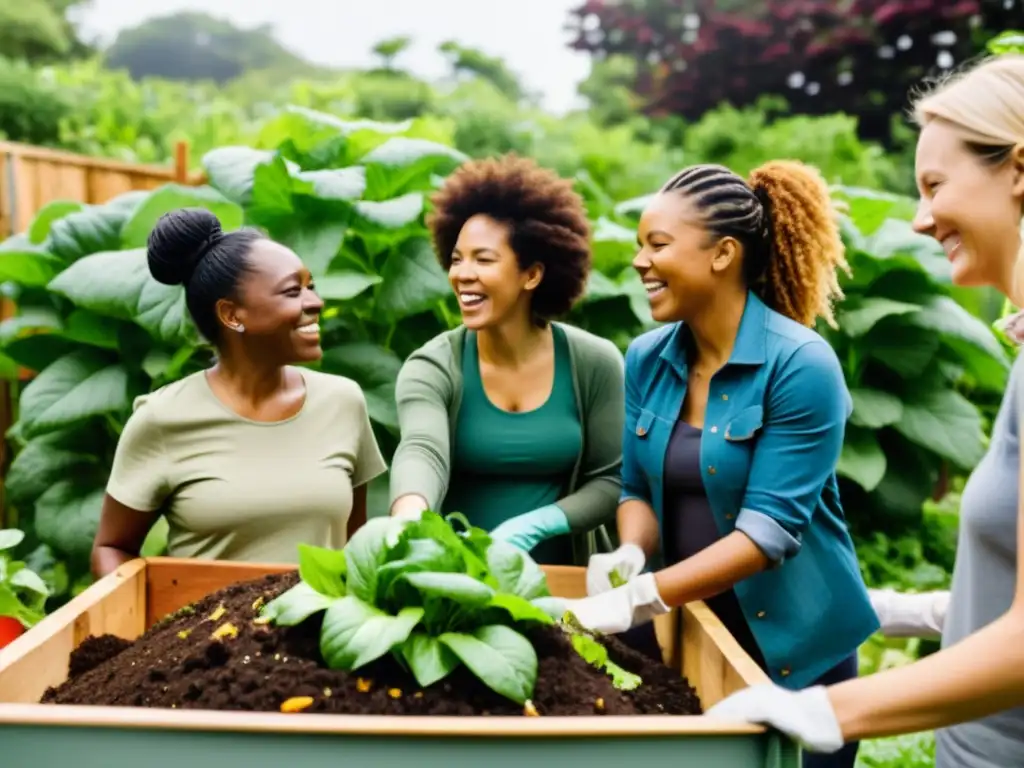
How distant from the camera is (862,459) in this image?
388cm

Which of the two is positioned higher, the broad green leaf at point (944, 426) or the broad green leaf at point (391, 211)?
the broad green leaf at point (391, 211)

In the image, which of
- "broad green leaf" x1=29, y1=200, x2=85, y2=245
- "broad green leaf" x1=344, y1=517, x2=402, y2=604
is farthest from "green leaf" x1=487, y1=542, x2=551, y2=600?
"broad green leaf" x1=29, y1=200, x2=85, y2=245

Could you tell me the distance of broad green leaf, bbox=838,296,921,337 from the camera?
386 cm

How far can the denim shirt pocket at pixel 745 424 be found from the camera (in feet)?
5.51

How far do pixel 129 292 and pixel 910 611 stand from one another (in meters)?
2.08

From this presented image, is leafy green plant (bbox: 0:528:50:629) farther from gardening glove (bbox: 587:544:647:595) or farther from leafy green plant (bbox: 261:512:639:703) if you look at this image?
gardening glove (bbox: 587:544:647:595)

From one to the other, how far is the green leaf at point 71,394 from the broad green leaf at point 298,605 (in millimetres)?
1906

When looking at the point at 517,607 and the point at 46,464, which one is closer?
the point at 517,607

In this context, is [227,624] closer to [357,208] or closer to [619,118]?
[357,208]

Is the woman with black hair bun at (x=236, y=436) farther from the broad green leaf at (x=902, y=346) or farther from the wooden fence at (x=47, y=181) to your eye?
the broad green leaf at (x=902, y=346)

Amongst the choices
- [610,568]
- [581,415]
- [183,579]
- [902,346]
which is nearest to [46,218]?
[183,579]

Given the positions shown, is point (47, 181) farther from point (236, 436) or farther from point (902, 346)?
point (902, 346)

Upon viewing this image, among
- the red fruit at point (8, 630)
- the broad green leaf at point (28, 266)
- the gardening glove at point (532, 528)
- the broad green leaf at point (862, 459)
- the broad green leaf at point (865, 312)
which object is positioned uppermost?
the broad green leaf at point (28, 266)

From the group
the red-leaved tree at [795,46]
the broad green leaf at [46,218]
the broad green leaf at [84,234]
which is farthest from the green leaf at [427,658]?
the red-leaved tree at [795,46]
